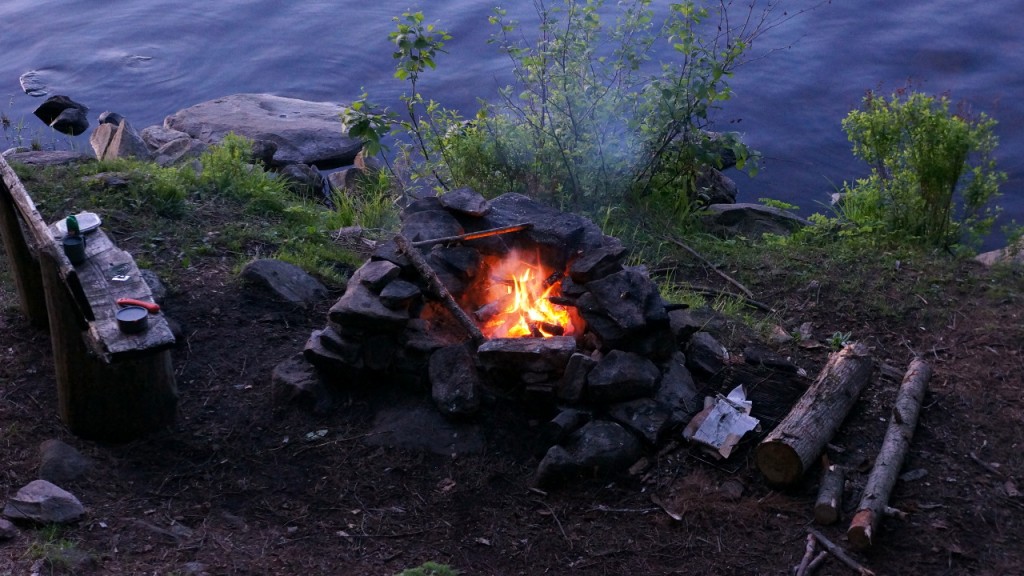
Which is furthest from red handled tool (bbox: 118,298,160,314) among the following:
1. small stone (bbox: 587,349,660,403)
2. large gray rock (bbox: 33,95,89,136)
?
large gray rock (bbox: 33,95,89,136)

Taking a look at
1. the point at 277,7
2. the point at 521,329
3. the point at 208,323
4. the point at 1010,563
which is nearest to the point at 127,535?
the point at 208,323

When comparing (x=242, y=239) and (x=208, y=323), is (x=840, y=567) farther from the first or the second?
(x=242, y=239)

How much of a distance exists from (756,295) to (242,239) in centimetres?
360

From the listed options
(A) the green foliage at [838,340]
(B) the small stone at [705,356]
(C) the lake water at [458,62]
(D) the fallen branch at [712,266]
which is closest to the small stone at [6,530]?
(B) the small stone at [705,356]

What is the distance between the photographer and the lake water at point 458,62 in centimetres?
1137

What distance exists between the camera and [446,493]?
4484mm

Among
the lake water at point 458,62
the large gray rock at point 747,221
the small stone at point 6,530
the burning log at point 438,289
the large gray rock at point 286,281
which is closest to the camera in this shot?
the small stone at point 6,530

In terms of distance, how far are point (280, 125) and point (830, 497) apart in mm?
8575

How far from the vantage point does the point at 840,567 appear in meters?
3.88

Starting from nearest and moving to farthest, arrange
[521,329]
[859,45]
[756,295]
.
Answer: [521,329] < [756,295] < [859,45]

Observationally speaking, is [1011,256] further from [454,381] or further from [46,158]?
[46,158]

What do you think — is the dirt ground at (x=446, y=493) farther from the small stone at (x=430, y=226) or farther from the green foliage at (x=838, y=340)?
the small stone at (x=430, y=226)

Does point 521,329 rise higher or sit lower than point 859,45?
higher

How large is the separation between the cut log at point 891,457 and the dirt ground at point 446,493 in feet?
0.27
